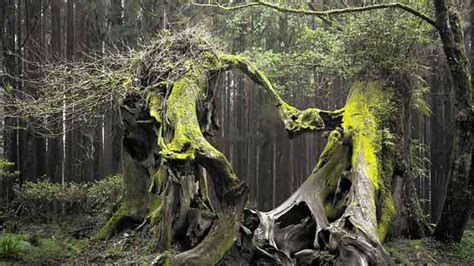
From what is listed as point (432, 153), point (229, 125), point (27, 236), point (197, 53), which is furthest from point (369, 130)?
point (229, 125)

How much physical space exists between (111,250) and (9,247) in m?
2.16

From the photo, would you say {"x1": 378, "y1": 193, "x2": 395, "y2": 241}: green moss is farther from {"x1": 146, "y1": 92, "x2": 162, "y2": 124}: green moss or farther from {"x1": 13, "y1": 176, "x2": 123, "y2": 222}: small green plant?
{"x1": 13, "y1": 176, "x2": 123, "y2": 222}: small green plant

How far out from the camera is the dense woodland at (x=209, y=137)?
21.8 ft

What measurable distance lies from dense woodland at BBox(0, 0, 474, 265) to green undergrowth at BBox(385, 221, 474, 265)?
4 centimetres

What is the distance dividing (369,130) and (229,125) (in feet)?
32.6

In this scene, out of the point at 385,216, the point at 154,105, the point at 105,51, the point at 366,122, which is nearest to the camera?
the point at 385,216

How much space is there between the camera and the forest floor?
7.28 m

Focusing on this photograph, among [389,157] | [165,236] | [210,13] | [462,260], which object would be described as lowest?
[462,260]

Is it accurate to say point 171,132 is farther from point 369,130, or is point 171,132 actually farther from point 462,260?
point 462,260

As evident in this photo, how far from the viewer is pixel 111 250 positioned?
24.7 ft

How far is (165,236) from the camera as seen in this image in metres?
6.56

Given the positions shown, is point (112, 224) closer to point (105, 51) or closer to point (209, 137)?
point (209, 137)

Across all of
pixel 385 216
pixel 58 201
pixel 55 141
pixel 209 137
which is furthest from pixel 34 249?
pixel 385 216

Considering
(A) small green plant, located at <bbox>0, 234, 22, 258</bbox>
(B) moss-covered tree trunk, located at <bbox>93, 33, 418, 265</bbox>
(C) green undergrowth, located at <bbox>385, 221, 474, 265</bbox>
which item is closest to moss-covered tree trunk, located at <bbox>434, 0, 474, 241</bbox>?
(C) green undergrowth, located at <bbox>385, 221, 474, 265</bbox>
